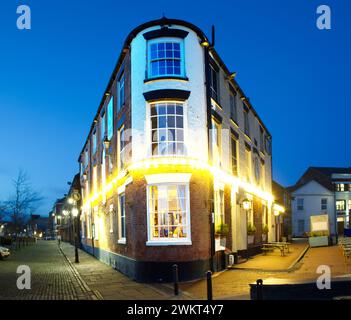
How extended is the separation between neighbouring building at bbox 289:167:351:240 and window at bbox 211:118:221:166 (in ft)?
157

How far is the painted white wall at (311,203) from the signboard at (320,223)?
30.3 metres

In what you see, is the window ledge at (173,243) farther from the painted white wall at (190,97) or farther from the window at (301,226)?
the window at (301,226)

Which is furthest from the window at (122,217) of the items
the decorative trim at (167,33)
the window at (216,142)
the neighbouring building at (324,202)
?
the neighbouring building at (324,202)

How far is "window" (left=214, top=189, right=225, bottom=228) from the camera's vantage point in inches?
763

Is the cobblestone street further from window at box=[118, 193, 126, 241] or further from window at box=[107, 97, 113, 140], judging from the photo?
window at box=[107, 97, 113, 140]

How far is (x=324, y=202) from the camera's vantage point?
65.1 metres

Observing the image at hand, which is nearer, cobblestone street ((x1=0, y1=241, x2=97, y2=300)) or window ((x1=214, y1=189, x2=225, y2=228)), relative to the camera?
cobblestone street ((x1=0, y1=241, x2=97, y2=300))

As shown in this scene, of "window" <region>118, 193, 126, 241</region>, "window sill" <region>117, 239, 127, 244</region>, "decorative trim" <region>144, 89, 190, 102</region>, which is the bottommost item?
"window sill" <region>117, 239, 127, 244</region>

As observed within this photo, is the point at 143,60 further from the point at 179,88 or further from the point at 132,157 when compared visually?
the point at 132,157

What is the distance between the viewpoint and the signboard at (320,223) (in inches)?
1378

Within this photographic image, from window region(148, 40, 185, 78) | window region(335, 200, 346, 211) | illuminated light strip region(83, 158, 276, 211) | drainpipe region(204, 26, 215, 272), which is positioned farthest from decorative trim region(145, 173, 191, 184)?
window region(335, 200, 346, 211)

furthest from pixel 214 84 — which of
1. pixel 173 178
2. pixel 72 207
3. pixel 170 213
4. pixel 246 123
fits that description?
pixel 72 207

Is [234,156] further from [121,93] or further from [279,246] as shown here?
[121,93]
